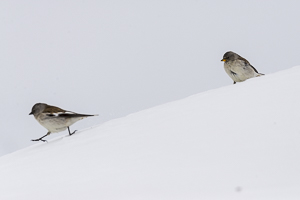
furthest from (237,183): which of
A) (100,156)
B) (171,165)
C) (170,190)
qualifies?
(100,156)

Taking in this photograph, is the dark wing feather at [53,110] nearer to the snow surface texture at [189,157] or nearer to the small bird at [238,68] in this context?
the snow surface texture at [189,157]

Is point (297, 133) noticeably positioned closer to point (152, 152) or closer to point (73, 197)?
point (152, 152)

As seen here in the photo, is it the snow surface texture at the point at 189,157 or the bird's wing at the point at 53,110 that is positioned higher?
the bird's wing at the point at 53,110

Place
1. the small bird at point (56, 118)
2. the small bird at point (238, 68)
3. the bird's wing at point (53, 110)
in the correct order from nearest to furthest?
the small bird at point (56, 118) < the bird's wing at point (53, 110) < the small bird at point (238, 68)

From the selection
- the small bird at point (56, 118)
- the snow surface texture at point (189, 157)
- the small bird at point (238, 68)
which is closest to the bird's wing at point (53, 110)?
the small bird at point (56, 118)

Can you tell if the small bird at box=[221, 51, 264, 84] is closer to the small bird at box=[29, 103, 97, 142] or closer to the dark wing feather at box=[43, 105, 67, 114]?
the small bird at box=[29, 103, 97, 142]

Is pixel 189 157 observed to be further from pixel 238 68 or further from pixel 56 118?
pixel 238 68

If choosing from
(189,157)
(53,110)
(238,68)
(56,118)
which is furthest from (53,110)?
(189,157)

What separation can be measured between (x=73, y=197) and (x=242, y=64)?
678cm

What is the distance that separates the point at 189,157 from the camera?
5.30 m

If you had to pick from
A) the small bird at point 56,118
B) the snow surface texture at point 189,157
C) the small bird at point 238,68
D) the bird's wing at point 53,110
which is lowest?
the snow surface texture at point 189,157

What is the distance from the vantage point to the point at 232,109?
6.85 m

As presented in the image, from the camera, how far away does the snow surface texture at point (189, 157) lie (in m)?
4.51

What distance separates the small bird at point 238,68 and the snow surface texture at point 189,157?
2.55m
